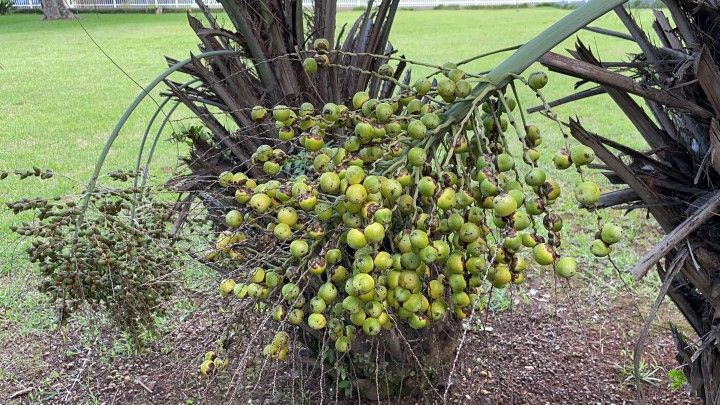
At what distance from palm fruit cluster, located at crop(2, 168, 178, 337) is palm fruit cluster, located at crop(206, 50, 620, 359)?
634 millimetres

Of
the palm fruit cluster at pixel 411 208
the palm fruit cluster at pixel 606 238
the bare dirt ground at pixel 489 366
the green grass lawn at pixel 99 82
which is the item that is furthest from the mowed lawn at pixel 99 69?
the palm fruit cluster at pixel 606 238

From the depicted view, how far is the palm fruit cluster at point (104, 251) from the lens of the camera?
5.29ft

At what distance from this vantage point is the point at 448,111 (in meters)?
1.10

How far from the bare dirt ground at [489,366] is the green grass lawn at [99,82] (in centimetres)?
38

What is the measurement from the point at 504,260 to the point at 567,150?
21 cm

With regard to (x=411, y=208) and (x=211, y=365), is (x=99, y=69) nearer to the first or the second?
(x=211, y=365)

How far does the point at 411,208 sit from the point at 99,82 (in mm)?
9847

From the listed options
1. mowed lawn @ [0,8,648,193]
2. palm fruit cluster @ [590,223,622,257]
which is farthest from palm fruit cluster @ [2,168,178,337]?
palm fruit cluster @ [590,223,622,257]

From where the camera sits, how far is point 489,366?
266cm

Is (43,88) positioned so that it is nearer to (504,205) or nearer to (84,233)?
(84,233)

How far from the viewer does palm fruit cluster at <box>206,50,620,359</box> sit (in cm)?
99

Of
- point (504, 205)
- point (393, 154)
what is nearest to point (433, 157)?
point (393, 154)

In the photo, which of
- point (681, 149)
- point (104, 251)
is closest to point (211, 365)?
point (104, 251)

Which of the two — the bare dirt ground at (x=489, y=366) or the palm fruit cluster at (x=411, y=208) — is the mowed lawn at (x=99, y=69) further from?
the palm fruit cluster at (x=411, y=208)
